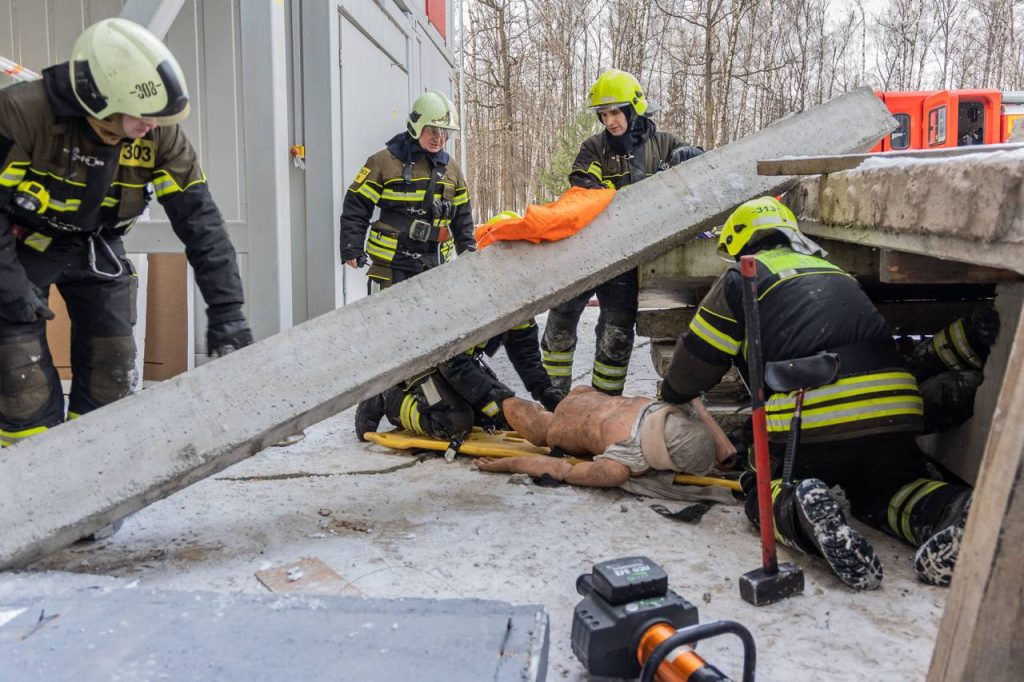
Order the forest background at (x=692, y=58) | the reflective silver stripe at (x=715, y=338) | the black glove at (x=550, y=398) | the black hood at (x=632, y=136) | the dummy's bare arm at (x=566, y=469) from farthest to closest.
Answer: the forest background at (x=692, y=58)
the black hood at (x=632, y=136)
the black glove at (x=550, y=398)
the dummy's bare arm at (x=566, y=469)
the reflective silver stripe at (x=715, y=338)

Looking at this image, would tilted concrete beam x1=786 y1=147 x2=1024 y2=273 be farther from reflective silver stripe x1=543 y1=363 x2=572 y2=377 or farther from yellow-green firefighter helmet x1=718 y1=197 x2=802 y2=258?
reflective silver stripe x1=543 y1=363 x2=572 y2=377

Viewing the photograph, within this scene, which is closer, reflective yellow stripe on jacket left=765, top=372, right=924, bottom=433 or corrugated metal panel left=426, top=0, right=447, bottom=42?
reflective yellow stripe on jacket left=765, top=372, right=924, bottom=433

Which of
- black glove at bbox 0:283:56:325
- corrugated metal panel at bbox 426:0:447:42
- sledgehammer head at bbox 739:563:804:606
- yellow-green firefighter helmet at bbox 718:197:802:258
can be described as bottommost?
sledgehammer head at bbox 739:563:804:606

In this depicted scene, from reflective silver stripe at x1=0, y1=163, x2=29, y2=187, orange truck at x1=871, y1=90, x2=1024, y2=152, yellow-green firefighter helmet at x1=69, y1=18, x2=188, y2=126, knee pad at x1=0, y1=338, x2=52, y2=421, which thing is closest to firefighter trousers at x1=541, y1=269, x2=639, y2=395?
yellow-green firefighter helmet at x1=69, y1=18, x2=188, y2=126

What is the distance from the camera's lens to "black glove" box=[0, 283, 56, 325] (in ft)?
9.37

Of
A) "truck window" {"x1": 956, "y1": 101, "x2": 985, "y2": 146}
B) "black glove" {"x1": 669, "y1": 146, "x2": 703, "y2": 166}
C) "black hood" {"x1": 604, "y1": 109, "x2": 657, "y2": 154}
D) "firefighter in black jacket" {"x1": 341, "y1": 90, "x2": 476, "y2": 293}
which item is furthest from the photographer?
"truck window" {"x1": 956, "y1": 101, "x2": 985, "y2": 146}

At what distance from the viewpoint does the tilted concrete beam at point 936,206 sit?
1940mm

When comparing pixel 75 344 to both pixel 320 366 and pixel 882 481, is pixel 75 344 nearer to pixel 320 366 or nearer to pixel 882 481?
pixel 320 366

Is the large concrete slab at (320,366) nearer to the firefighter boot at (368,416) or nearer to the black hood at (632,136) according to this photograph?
the black hood at (632,136)

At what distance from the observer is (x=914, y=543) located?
296 centimetres

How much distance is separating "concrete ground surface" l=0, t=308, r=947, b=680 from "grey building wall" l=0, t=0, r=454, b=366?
5.50ft

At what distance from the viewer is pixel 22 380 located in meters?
3.02

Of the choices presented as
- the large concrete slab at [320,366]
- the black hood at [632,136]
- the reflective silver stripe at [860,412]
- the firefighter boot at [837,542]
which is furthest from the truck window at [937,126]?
the firefighter boot at [837,542]

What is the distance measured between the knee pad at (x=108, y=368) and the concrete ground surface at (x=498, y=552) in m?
0.51
